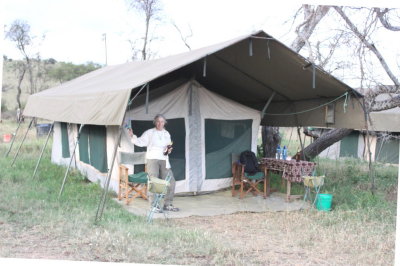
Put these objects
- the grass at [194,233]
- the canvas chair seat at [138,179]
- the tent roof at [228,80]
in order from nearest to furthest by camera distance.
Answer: the grass at [194,233] < the tent roof at [228,80] < the canvas chair seat at [138,179]

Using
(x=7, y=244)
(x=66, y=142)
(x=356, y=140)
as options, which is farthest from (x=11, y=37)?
(x=7, y=244)

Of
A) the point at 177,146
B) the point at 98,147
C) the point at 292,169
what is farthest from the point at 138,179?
the point at 292,169

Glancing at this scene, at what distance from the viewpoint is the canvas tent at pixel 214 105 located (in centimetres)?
601

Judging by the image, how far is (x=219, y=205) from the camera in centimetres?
625

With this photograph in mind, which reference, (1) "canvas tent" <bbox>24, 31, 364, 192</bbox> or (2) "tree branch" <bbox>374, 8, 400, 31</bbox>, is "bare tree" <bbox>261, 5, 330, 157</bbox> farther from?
(2) "tree branch" <bbox>374, 8, 400, 31</bbox>

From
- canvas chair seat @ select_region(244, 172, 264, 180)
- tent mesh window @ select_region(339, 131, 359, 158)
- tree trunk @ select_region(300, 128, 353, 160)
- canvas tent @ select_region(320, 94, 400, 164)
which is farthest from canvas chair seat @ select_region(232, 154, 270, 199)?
tent mesh window @ select_region(339, 131, 359, 158)

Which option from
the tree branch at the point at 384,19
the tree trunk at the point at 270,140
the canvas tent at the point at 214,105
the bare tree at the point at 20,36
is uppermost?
the bare tree at the point at 20,36

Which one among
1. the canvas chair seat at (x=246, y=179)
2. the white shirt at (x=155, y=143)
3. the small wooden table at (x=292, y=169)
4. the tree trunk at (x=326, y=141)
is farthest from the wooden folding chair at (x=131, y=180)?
the tree trunk at (x=326, y=141)

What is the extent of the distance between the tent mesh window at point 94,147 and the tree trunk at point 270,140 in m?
3.88

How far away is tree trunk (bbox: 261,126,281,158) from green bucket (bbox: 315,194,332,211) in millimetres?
3660

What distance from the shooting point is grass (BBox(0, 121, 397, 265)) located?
399 centimetres

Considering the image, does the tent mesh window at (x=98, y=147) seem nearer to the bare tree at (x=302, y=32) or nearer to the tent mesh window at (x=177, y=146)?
the tent mesh window at (x=177, y=146)

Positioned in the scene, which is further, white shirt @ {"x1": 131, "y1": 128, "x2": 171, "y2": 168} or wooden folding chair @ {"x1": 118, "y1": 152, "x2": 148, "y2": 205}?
wooden folding chair @ {"x1": 118, "y1": 152, "x2": 148, "y2": 205}

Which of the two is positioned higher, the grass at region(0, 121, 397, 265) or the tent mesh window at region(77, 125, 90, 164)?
the tent mesh window at region(77, 125, 90, 164)
